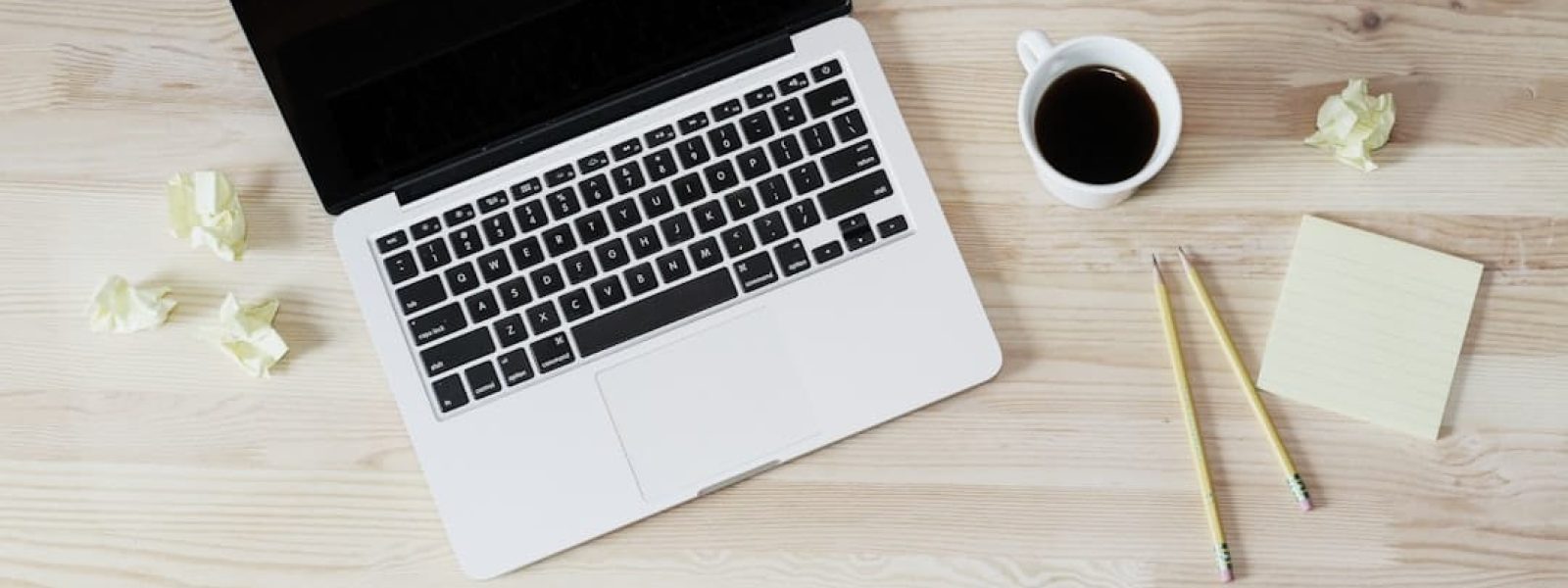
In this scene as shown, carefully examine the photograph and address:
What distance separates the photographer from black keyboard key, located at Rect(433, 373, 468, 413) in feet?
2.71

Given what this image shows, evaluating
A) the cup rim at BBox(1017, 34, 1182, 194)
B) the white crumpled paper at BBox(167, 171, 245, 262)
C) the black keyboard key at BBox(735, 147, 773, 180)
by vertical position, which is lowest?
the cup rim at BBox(1017, 34, 1182, 194)

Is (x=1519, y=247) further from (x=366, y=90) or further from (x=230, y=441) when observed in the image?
(x=230, y=441)

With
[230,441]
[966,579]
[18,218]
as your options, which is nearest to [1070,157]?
[966,579]

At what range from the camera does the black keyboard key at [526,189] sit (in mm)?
841

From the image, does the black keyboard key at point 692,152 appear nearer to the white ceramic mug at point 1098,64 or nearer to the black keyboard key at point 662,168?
the black keyboard key at point 662,168

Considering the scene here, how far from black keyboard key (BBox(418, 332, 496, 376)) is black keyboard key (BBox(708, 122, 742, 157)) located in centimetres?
18

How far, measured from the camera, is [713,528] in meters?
0.85

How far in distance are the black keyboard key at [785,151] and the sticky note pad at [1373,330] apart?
0.31 metres

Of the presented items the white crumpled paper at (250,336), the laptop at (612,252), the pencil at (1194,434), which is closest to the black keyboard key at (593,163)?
the laptop at (612,252)

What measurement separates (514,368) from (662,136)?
165mm

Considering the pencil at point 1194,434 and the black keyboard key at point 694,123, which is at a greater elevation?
the black keyboard key at point 694,123

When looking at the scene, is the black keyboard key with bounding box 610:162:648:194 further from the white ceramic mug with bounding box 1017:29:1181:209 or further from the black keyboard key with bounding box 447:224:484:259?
the white ceramic mug with bounding box 1017:29:1181:209

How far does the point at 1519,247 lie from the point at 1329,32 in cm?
17

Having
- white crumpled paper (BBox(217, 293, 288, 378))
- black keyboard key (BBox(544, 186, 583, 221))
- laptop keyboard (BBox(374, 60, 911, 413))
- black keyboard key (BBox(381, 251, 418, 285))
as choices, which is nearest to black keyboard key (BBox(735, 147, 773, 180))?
laptop keyboard (BBox(374, 60, 911, 413))
